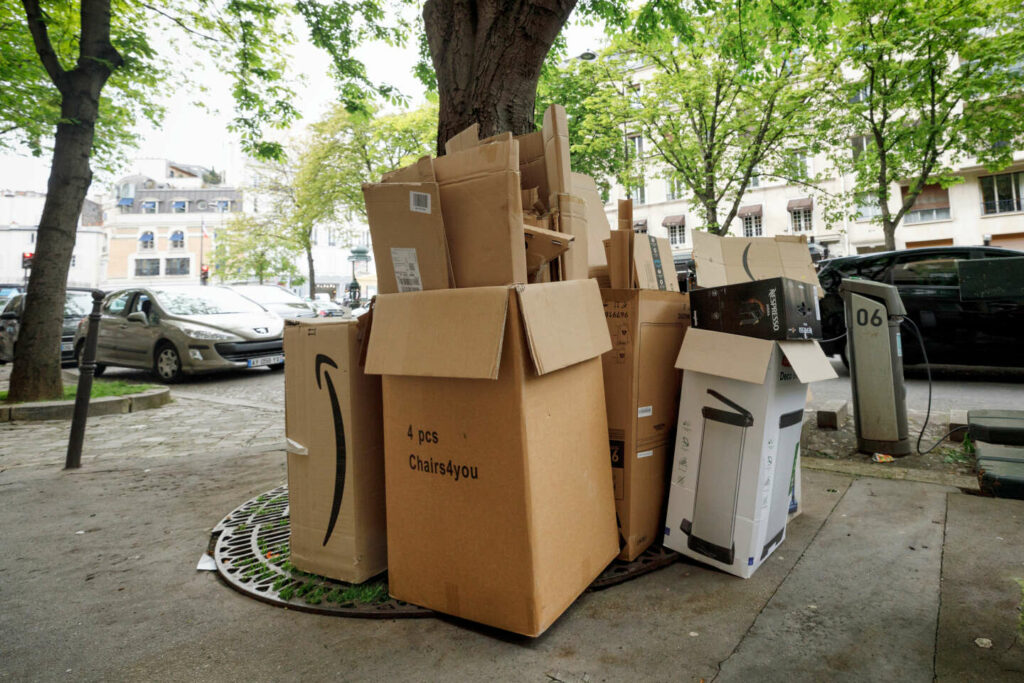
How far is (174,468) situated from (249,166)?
29.0m

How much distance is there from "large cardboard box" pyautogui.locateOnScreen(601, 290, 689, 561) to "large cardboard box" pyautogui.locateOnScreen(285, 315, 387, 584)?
0.98 metres

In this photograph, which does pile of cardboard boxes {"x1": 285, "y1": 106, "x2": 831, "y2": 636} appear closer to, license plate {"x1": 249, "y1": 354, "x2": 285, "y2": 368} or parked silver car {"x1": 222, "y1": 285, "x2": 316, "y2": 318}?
license plate {"x1": 249, "y1": 354, "x2": 285, "y2": 368}

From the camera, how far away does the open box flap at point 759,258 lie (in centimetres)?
285

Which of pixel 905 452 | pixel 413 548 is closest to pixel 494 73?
pixel 413 548

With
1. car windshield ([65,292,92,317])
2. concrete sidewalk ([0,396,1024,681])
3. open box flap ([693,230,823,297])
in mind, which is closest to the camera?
concrete sidewalk ([0,396,1024,681])

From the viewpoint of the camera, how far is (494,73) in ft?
9.44

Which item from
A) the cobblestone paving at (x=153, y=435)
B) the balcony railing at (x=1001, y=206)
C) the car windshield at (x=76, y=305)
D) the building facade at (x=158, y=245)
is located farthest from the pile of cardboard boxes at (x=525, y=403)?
the building facade at (x=158, y=245)

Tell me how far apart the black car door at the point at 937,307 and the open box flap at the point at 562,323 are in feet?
19.6

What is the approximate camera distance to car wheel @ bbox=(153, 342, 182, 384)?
8484mm

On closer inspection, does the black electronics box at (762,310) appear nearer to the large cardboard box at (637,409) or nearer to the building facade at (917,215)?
the large cardboard box at (637,409)

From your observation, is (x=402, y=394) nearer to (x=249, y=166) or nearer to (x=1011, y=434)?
(x=1011, y=434)

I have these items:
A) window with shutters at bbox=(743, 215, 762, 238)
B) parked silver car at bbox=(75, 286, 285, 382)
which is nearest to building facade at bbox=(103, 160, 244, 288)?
window with shutters at bbox=(743, 215, 762, 238)

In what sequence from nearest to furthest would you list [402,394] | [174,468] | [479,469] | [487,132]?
[479,469]
[402,394]
[487,132]
[174,468]

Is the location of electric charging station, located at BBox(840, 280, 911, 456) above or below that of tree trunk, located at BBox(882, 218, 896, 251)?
below
